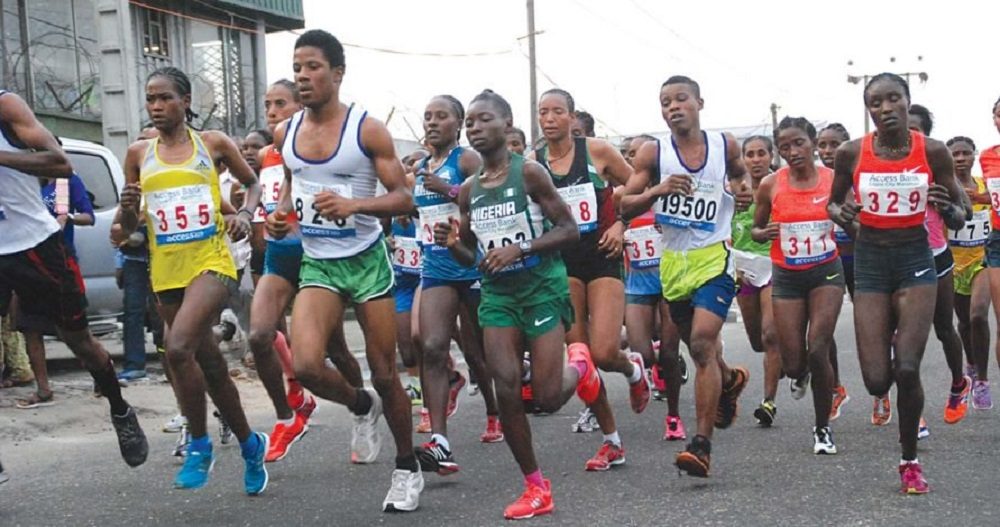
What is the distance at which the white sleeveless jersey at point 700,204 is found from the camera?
725cm

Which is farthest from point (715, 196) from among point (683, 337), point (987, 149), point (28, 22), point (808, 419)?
point (28, 22)

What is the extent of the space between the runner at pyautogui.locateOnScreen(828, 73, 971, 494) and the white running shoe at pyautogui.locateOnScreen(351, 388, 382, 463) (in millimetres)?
2534

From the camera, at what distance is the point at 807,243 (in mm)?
7820

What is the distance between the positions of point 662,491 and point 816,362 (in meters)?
1.67

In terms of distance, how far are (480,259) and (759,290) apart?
134 inches

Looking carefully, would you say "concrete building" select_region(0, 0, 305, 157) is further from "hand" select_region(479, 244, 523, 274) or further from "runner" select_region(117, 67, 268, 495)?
"hand" select_region(479, 244, 523, 274)

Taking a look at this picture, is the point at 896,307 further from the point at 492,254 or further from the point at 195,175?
the point at 195,175

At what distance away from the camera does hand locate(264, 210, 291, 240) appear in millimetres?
6188

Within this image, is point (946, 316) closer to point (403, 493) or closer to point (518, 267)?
point (518, 267)

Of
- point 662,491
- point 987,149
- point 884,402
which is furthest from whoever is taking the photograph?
point 987,149

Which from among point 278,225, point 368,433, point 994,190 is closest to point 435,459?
point 368,433

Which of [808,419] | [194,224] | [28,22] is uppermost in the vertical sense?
[28,22]

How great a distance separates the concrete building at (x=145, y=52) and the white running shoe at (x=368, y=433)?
7.15 m

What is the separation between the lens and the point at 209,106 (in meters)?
24.2
